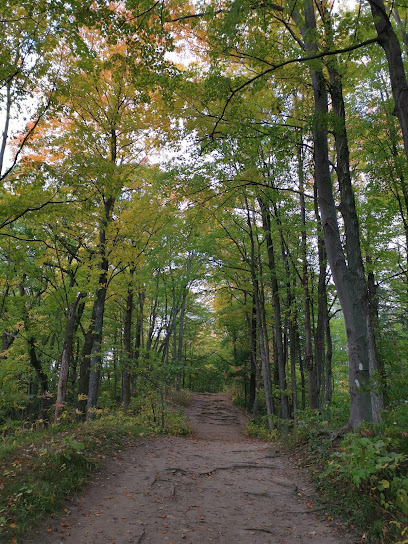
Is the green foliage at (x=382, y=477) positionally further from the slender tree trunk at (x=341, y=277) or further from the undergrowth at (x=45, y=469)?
the undergrowth at (x=45, y=469)

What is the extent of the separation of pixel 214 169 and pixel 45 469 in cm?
716

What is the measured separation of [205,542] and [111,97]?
918 cm

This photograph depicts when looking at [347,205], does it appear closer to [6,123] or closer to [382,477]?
[382,477]

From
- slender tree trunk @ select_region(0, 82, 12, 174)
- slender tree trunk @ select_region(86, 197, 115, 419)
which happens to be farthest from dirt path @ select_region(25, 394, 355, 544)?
slender tree trunk @ select_region(0, 82, 12, 174)

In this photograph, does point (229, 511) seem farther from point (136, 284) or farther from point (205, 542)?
point (136, 284)

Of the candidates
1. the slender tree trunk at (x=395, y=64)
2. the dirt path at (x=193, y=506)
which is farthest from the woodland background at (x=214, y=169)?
the dirt path at (x=193, y=506)

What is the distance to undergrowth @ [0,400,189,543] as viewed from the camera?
3.58 metres

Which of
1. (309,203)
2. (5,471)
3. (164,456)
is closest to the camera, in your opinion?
(5,471)

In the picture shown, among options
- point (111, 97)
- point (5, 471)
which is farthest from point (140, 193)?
point (5, 471)

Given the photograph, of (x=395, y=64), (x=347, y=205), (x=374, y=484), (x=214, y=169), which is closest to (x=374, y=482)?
(x=374, y=484)

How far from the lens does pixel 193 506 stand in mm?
4438

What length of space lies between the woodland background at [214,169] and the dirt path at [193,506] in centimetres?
86

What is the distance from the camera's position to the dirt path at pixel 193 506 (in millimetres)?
3609

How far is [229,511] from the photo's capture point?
170 inches
